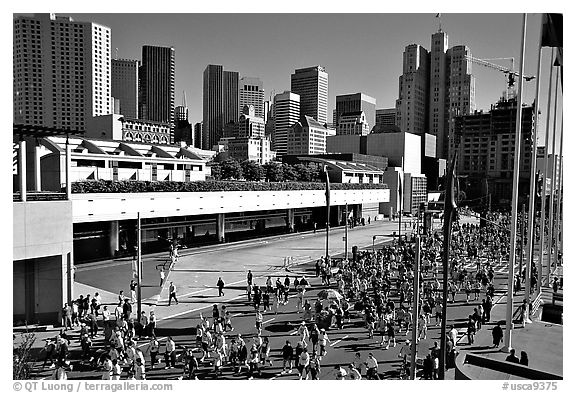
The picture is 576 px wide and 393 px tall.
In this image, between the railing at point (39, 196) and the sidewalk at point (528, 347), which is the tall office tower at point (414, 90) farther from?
the railing at point (39, 196)

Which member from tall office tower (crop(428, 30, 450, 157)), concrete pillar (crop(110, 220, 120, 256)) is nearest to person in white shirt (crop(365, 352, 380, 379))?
concrete pillar (crop(110, 220, 120, 256))

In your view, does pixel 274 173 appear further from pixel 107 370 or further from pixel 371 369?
pixel 107 370

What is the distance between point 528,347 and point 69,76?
135583mm

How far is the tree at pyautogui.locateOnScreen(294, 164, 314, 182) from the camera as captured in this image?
7331cm

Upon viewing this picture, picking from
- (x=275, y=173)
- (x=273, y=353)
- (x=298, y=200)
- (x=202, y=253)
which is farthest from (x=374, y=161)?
(x=273, y=353)

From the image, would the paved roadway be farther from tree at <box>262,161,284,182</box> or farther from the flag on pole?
tree at <box>262,161,284,182</box>

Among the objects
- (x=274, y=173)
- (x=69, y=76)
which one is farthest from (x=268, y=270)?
(x=69, y=76)

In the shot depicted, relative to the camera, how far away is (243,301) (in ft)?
81.7

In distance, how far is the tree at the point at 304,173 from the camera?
73.3 meters

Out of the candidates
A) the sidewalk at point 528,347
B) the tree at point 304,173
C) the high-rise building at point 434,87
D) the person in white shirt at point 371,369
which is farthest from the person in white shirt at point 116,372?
the high-rise building at point 434,87

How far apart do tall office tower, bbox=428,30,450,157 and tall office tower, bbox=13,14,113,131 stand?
100805mm

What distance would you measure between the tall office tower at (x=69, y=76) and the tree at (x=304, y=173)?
184 feet

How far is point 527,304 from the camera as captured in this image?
63.6ft
